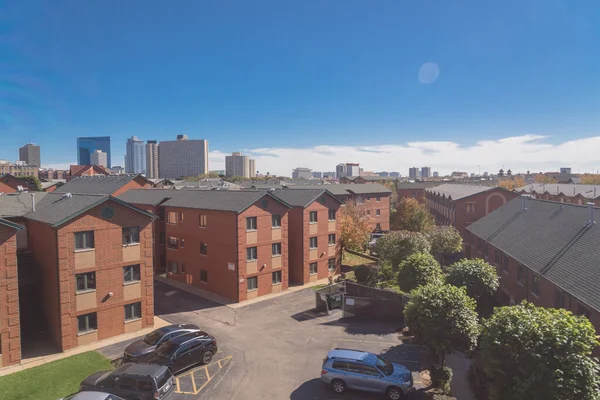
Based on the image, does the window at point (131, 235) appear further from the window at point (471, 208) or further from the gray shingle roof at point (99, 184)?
the window at point (471, 208)

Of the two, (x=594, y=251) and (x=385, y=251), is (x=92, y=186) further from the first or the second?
(x=594, y=251)

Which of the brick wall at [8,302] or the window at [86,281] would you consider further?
the window at [86,281]

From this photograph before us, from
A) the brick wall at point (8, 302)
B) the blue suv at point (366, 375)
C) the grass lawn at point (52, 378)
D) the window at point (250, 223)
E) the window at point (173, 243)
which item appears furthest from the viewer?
the window at point (173, 243)

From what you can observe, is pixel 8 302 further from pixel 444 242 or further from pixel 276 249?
pixel 444 242

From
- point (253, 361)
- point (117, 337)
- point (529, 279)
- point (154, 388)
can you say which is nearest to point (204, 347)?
point (253, 361)

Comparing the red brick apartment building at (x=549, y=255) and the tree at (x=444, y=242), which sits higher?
the red brick apartment building at (x=549, y=255)

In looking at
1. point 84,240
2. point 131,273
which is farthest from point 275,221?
point 84,240

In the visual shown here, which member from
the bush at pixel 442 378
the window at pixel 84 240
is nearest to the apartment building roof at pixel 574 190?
the bush at pixel 442 378
